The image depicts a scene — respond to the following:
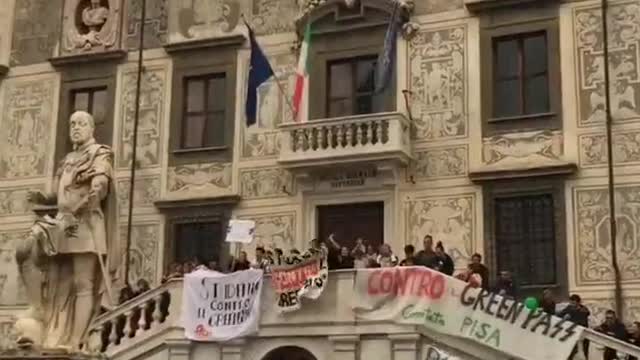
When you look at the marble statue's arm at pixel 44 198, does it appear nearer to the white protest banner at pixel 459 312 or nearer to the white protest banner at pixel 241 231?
the white protest banner at pixel 459 312

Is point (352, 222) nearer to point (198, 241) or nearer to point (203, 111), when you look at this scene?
point (198, 241)

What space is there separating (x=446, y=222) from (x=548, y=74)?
390 centimetres

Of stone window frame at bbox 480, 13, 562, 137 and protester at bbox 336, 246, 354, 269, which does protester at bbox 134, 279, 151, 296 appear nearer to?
protester at bbox 336, 246, 354, 269

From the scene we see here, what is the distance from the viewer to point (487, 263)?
2234cm

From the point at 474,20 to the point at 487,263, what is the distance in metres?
5.53

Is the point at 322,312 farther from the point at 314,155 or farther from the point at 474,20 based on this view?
the point at 474,20

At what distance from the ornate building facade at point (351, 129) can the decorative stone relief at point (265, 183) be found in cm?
5

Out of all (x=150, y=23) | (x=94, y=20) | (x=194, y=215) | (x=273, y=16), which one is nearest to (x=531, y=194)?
(x=273, y=16)

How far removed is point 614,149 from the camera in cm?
2194

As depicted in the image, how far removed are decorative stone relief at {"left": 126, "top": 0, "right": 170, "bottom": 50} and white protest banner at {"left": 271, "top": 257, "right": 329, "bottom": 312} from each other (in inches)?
371

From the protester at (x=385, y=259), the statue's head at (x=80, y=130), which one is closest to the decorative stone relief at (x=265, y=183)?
the protester at (x=385, y=259)

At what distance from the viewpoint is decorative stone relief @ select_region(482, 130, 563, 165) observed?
22359 mm

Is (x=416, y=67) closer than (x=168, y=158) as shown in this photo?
Yes

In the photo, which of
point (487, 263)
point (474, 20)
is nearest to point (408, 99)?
point (474, 20)
